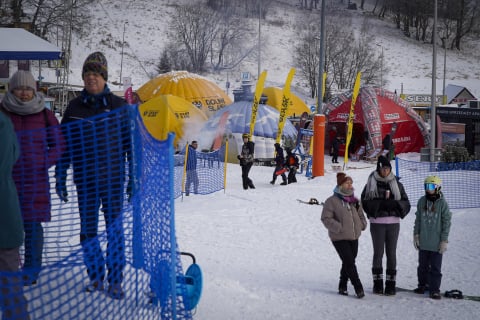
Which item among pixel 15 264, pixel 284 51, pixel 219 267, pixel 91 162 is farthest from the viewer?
pixel 284 51

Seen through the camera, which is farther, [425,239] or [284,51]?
[284,51]

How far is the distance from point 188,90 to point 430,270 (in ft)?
89.1

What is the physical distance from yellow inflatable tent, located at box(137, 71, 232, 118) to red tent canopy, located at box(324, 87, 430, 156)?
7738 mm

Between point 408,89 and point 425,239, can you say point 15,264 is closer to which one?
point 425,239

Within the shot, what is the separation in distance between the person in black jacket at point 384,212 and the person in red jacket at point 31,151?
3.54 meters

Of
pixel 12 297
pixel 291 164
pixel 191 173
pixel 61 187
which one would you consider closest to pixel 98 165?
pixel 61 187

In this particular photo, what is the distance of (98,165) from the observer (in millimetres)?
4141

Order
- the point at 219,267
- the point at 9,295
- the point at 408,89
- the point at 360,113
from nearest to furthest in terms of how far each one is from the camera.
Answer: the point at 9,295, the point at 219,267, the point at 360,113, the point at 408,89

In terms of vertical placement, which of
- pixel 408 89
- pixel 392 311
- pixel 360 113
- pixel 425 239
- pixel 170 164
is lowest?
pixel 392 311

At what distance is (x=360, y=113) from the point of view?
2630cm

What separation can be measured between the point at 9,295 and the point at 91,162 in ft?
4.25

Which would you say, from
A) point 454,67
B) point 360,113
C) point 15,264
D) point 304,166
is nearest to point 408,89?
point 454,67

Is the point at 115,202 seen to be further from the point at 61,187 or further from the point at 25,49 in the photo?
the point at 25,49

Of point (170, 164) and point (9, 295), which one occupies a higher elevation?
point (170, 164)
